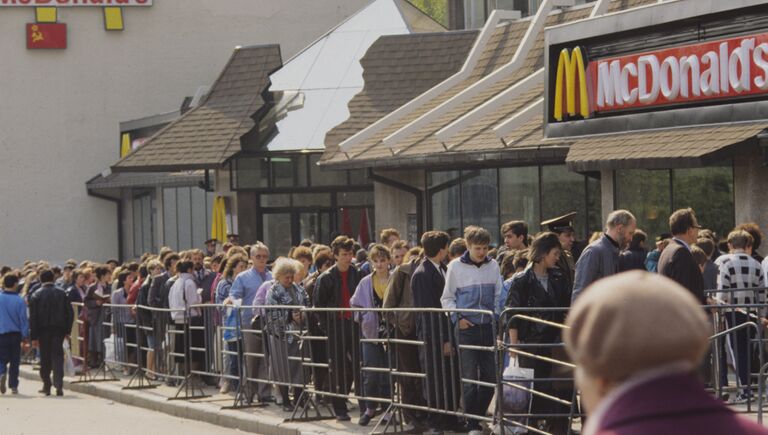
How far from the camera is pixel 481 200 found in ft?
85.6

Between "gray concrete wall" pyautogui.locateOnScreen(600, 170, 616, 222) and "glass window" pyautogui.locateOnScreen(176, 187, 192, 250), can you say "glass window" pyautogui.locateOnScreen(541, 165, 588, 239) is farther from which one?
"glass window" pyautogui.locateOnScreen(176, 187, 192, 250)

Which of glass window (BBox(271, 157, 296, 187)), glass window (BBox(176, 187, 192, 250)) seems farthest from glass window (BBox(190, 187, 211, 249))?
glass window (BBox(271, 157, 296, 187))

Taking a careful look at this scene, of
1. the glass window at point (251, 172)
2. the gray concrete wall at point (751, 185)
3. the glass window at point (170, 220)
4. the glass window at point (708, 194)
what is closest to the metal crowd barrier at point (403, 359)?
the gray concrete wall at point (751, 185)

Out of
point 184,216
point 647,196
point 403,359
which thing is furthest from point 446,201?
point 184,216

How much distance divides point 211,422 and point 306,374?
1.67 m

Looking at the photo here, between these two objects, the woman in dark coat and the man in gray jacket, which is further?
the man in gray jacket

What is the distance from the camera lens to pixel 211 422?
16.5 meters

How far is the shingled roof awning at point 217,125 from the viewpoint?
102ft

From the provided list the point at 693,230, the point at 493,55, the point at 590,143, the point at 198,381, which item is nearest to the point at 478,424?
the point at 693,230

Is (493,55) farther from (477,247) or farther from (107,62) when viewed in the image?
(107,62)

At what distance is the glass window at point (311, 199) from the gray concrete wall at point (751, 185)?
14568 mm

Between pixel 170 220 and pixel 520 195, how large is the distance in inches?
774

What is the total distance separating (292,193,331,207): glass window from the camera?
3225 centimetres

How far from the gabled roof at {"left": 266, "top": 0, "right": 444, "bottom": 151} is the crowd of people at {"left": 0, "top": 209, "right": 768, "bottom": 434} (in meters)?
11.0
